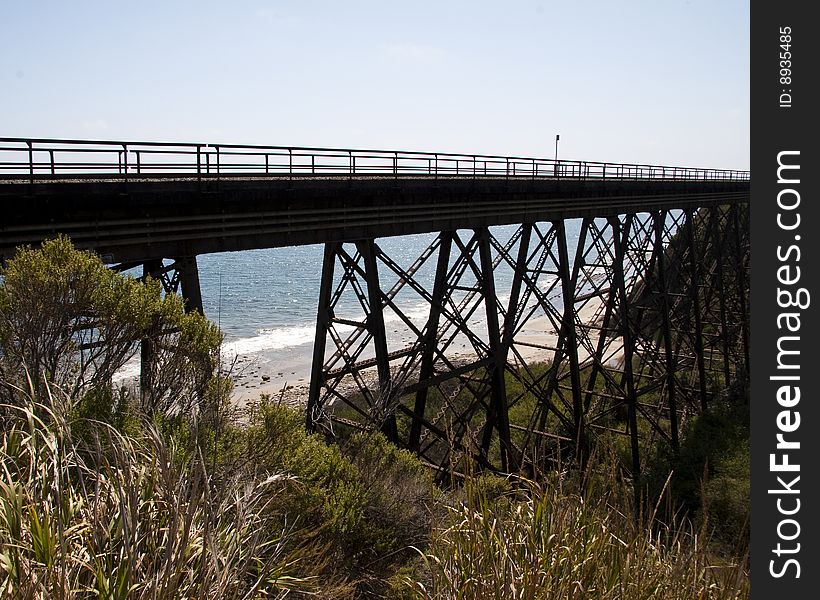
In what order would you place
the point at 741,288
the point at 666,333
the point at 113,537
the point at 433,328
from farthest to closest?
the point at 741,288 < the point at 666,333 < the point at 433,328 < the point at 113,537

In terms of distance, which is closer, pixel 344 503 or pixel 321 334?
pixel 344 503

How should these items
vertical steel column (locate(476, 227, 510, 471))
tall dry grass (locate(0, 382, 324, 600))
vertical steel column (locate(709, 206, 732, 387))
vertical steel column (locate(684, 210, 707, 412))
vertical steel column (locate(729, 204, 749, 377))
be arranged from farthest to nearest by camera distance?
vertical steel column (locate(729, 204, 749, 377)) < vertical steel column (locate(709, 206, 732, 387)) < vertical steel column (locate(684, 210, 707, 412)) < vertical steel column (locate(476, 227, 510, 471)) < tall dry grass (locate(0, 382, 324, 600))

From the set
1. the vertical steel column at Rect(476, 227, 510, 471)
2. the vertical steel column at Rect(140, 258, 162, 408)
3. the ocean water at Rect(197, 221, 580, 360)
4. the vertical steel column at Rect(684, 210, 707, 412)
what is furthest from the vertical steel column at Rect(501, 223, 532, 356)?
the ocean water at Rect(197, 221, 580, 360)

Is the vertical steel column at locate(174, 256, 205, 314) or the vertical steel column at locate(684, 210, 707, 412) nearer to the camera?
the vertical steel column at locate(174, 256, 205, 314)

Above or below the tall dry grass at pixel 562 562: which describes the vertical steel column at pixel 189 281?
above

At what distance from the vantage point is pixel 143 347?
22.0 feet

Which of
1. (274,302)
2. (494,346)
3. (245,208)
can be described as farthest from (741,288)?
(274,302)

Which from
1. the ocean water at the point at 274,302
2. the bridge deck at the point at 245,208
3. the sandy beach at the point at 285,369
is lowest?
the sandy beach at the point at 285,369

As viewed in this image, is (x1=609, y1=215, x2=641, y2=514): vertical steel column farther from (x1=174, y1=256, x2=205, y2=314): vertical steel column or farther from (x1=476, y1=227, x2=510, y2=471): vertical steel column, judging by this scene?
(x1=174, y1=256, x2=205, y2=314): vertical steel column

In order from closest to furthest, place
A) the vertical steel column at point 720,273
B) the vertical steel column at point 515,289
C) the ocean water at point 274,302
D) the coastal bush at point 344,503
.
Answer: the coastal bush at point 344,503, the vertical steel column at point 515,289, the vertical steel column at point 720,273, the ocean water at point 274,302

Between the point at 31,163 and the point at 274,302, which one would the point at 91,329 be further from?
the point at 274,302

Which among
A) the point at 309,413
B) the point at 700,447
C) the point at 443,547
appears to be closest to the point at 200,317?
the point at 309,413

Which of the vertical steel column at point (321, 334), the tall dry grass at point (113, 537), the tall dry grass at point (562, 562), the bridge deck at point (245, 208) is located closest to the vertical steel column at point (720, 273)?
the bridge deck at point (245, 208)

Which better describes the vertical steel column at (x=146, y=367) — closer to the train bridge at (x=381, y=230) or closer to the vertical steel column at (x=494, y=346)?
the train bridge at (x=381, y=230)
